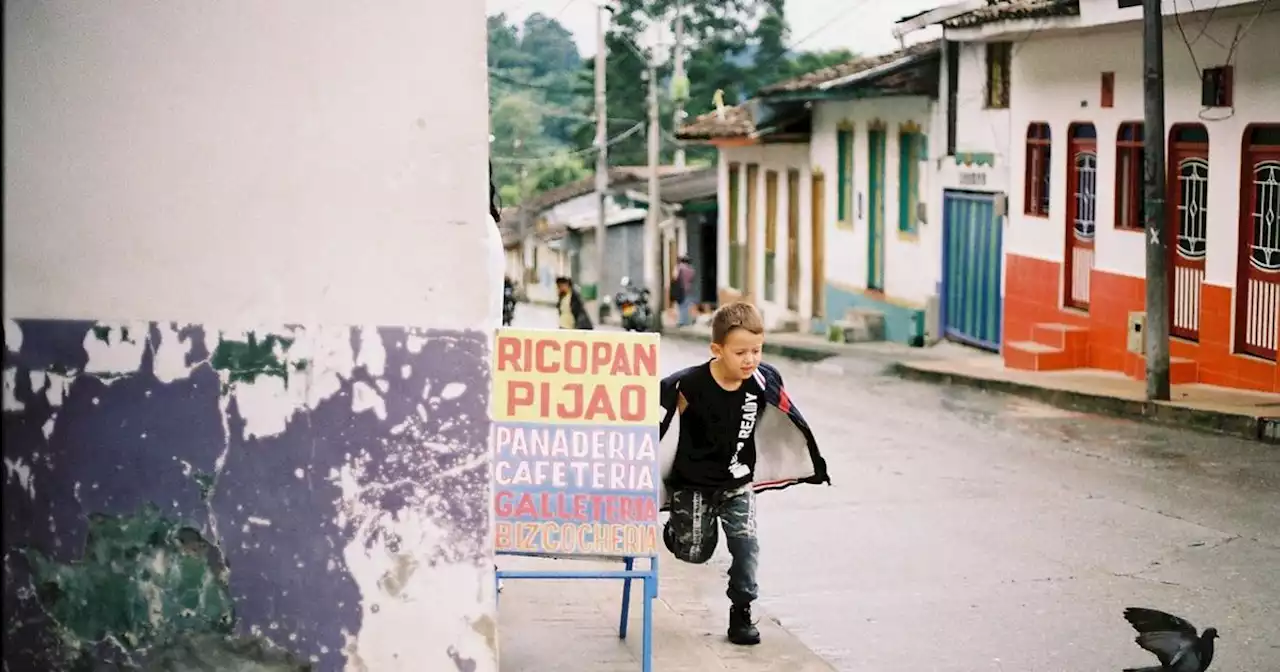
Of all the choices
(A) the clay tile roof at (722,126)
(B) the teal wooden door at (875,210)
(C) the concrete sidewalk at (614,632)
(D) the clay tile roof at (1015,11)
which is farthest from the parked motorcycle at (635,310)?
(C) the concrete sidewalk at (614,632)

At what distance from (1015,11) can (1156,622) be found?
1498 centimetres

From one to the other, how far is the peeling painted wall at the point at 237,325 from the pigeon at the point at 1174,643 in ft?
10.5

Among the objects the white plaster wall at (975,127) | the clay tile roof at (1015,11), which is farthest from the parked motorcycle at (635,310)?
the clay tile roof at (1015,11)

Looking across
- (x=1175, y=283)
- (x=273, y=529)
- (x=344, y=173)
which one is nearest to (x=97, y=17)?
(x=344, y=173)

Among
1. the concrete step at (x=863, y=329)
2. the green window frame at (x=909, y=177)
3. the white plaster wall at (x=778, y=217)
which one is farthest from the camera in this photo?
the white plaster wall at (x=778, y=217)

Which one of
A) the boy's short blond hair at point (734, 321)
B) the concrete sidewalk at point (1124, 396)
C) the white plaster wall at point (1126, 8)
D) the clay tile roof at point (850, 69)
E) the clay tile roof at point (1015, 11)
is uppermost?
the clay tile roof at point (850, 69)

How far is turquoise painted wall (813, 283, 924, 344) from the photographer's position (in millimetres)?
28297

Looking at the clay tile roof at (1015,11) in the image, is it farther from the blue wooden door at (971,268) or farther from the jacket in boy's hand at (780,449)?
the jacket in boy's hand at (780,449)

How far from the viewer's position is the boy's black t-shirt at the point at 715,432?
24.1 ft

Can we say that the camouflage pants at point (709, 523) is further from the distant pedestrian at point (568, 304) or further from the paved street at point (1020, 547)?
the distant pedestrian at point (568, 304)

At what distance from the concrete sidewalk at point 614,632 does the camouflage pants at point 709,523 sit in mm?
290

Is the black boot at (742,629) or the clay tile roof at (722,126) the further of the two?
the clay tile roof at (722,126)

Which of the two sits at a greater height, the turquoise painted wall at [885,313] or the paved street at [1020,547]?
the turquoise painted wall at [885,313]

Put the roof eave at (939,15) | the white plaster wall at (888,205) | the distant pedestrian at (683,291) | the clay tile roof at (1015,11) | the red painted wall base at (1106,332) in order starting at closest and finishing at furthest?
1. the red painted wall base at (1106,332)
2. the clay tile roof at (1015,11)
3. the roof eave at (939,15)
4. the white plaster wall at (888,205)
5. the distant pedestrian at (683,291)
